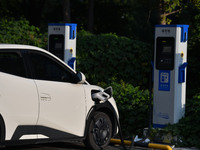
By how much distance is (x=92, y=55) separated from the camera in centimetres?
1321

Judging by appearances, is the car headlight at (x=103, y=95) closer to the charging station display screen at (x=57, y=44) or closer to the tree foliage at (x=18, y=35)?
the charging station display screen at (x=57, y=44)

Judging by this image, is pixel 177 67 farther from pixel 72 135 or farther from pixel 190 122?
pixel 72 135

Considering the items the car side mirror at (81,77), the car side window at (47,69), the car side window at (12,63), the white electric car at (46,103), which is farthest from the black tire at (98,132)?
the car side window at (12,63)

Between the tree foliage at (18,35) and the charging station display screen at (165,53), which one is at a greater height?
the tree foliage at (18,35)

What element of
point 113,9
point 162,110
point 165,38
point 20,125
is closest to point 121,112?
point 162,110

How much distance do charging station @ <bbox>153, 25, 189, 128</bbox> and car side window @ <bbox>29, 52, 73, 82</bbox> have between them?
222 centimetres

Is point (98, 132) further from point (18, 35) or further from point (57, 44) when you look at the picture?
point (18, 35)

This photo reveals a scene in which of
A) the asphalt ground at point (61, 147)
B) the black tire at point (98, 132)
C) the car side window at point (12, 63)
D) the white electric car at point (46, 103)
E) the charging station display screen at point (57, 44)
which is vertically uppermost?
the charging station display screen at point (57, 44)

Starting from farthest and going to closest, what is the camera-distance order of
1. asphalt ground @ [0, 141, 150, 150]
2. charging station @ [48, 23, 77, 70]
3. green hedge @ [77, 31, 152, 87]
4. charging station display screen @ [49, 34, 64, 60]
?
green hedge @ [77, 31, 152, 87] → charging station display screen @ [49, 34, 64, 60] → charging station @ [48, 23, 77, 70] → asphalt ground @ [0, 141, 150, 150]

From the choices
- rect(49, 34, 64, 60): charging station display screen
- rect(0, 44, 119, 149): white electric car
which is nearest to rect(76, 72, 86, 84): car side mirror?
rect(0, 44, 119, 149): white electric car

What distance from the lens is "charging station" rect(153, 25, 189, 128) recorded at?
873 cm

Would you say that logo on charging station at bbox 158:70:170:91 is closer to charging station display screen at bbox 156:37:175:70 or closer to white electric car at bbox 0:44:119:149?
charging station display screen at bbox 156:37:175:70

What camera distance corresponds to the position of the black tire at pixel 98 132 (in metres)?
7.54

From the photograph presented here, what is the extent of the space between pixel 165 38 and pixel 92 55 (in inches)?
179
